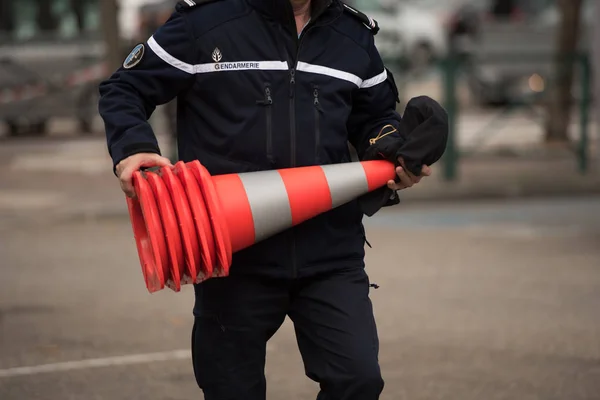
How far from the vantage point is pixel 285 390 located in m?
6.46

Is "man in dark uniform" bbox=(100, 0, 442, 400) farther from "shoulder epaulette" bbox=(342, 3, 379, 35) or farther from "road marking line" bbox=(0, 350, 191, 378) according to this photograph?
"road marking line" bbox=(0, 350, 191, 378)

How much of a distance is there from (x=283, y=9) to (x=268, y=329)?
1.01 metres

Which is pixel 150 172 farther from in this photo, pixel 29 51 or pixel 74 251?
pixel 29 51

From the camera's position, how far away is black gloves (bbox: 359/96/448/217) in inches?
169

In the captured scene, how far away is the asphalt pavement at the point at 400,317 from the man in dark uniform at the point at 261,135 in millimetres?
1986

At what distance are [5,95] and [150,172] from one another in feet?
63.1

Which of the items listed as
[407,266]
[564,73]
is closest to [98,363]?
[407,266]

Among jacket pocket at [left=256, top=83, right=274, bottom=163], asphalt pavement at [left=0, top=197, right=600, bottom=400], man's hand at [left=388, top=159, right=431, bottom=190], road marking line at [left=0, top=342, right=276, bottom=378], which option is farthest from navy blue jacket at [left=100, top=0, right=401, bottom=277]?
road marking line at [left=0, top=342, right=276, bottom=378]

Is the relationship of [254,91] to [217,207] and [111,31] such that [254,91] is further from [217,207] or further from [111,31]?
[111,31]

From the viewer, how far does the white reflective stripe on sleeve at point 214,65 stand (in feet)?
14.2

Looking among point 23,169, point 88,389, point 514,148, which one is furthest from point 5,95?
point 88,389

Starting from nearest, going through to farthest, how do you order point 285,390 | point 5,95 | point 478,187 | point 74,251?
point 285,390, point 74,251, point 478,187, point 5,95

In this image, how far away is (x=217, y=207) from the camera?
411 cm

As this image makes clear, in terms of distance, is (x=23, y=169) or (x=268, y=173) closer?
(x=268, y=173)
